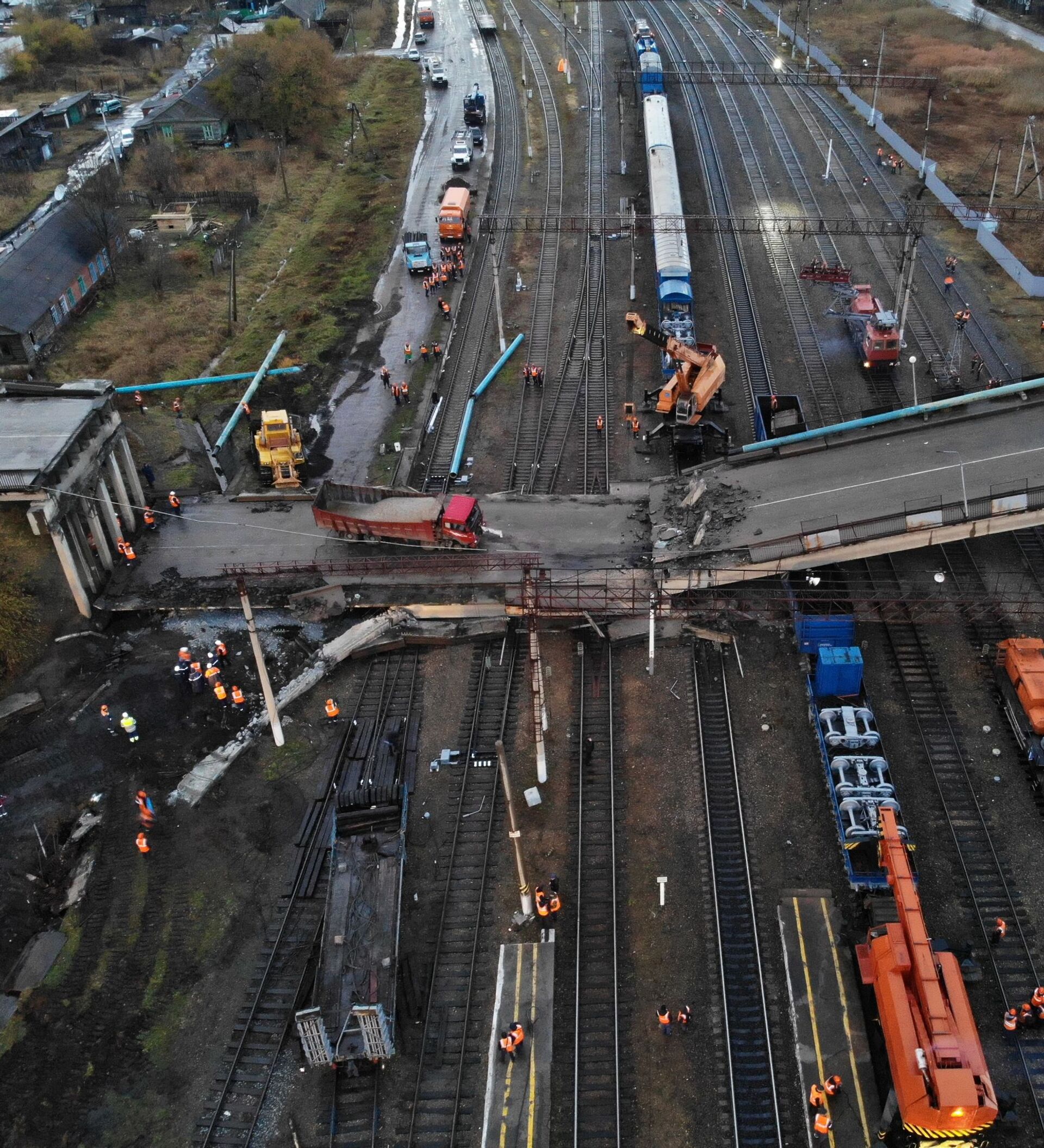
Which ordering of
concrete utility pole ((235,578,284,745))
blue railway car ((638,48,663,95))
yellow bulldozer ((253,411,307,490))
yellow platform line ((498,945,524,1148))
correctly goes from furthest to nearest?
1. blue railway car ((638,48,663,95))
2. yellow bulldozer ((253,411,307,490))
3. concrete utility pole ((235,578,284,745))
4. yellow platform line ((498,945,524,1148))

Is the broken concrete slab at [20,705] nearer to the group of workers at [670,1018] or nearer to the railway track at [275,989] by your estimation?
the railway track at [275,989]

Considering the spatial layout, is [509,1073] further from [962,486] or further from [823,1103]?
[962,486]

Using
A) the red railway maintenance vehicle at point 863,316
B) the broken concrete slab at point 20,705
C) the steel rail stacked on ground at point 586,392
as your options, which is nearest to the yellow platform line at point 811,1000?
the steel rail stacked on ground at point 586,392

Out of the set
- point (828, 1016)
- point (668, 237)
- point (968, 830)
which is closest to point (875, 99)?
point (668, 237)

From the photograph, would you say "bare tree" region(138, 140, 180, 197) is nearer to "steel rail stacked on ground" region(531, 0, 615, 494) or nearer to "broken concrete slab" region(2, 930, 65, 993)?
"steel rail stacked on ground" region(531, 0, 615, 494)

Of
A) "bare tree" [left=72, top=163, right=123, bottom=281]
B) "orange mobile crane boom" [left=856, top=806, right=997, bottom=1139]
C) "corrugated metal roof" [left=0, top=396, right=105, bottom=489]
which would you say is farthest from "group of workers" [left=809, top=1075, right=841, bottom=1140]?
"bare tree" [left=72, top=163, right=123, bottom=281]

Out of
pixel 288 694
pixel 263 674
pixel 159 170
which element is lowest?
pixel 288 694
